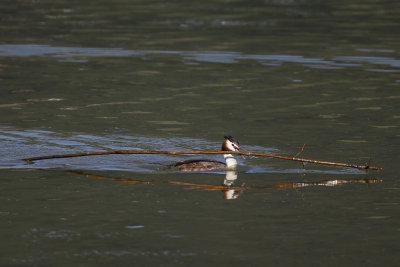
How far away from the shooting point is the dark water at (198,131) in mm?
9375

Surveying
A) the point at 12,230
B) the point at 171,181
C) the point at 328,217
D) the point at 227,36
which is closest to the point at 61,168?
the point at 171,181

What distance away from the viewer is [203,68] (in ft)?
76.3

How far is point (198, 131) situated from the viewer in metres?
A: 16.0

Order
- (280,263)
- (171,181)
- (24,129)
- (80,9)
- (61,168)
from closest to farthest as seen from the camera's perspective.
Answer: (280,263)
(171,181)
(61,168)
(24,129)
(80,9)

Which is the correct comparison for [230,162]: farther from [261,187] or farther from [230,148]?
[261,187]

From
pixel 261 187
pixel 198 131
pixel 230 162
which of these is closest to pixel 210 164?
pixel 230 162

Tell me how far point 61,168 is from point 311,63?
1206cm

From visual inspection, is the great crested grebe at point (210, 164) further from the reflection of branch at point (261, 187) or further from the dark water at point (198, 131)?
the reflection of branch at point (261, 187)

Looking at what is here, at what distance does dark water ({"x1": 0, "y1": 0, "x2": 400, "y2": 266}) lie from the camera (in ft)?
30.8

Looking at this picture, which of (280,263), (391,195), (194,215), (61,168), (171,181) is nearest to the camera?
(280,263)

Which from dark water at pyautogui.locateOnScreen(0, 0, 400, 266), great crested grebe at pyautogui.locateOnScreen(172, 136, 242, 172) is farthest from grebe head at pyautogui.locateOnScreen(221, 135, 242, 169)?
dark water at pyautogui.locateOnScreen(0, 0, 400, 266)

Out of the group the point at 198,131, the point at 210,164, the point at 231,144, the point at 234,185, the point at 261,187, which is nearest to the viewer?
the point at 261,187

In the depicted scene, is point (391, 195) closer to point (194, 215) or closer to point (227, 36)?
point (194, 215)

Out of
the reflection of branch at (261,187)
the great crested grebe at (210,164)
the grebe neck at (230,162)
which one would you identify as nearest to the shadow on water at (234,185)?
the reflection of branch at (261,187)
